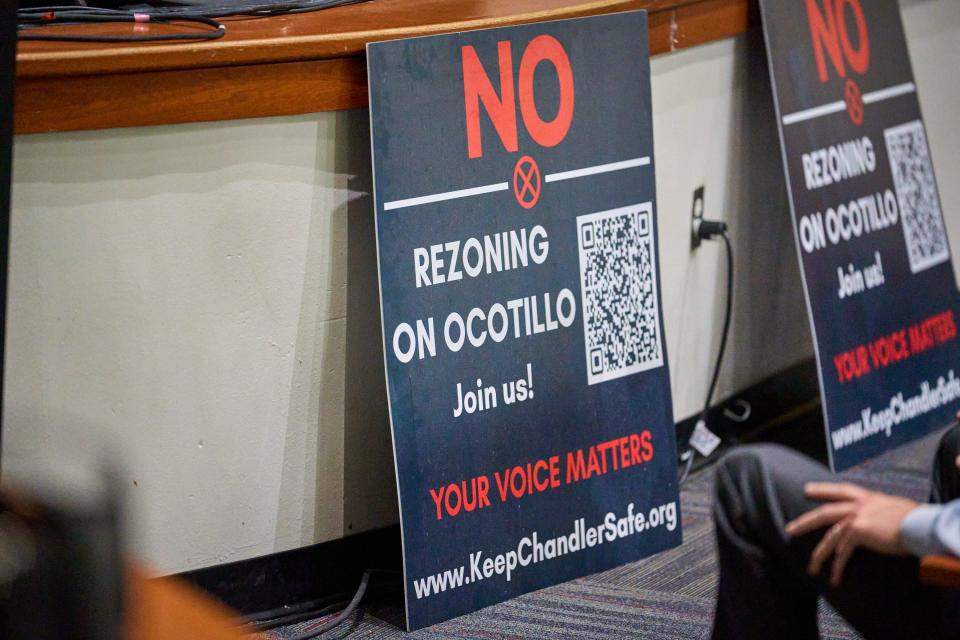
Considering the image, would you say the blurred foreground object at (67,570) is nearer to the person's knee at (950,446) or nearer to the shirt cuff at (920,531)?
the shirt cuff at (920,531)

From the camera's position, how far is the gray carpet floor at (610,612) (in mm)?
2252

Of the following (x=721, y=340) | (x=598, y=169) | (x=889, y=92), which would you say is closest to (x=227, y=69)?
(x=598, y=169)

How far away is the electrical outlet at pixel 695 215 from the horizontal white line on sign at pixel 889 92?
0.53 metres

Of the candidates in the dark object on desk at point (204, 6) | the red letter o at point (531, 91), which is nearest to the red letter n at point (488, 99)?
the red letter o at point (531, 91)

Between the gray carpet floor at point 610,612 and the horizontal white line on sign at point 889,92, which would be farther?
the horizontal white line on sign at point 889,92

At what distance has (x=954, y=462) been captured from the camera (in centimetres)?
184

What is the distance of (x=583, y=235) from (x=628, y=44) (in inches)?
15.2

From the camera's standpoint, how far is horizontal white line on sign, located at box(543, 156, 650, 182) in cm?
237

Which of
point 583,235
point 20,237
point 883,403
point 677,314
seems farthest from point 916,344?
point 20,237

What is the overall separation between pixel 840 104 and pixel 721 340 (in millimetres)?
631

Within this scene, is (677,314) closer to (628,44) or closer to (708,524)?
(708,524)

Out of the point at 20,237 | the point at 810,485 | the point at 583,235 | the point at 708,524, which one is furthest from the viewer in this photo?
the point at 708,524

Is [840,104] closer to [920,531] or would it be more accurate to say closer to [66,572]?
[920,531]

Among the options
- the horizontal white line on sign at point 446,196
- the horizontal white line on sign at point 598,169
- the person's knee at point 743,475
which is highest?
the horizontal white line on sign at point 598,169
